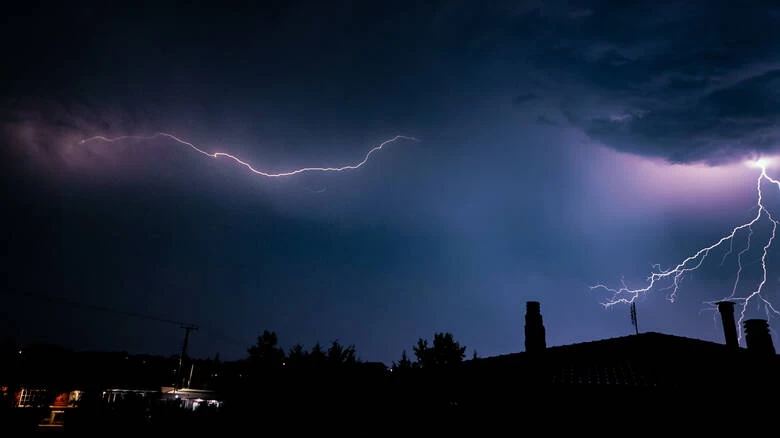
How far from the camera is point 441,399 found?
13.8 m

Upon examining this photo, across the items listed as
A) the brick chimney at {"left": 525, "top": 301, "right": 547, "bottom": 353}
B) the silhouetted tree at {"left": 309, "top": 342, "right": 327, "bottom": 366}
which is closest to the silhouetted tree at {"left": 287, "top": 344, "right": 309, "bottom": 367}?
the silhouetted tree at {"left": 309, "top": 342, "right": 327, "bottom": 366}

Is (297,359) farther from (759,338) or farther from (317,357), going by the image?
(759,338)

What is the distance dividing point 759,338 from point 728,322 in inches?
111

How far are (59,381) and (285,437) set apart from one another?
94.5 ft

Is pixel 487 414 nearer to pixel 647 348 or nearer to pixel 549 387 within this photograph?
pixel 549 387

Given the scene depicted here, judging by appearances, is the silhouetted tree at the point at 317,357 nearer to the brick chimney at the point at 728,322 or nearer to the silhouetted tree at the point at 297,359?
the silhouetted tree at the point at 297,359

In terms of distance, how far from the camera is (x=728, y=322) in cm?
1484

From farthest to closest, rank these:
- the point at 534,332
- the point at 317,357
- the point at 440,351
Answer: the point at 440,351, the point at 534,332, the point at 317,357

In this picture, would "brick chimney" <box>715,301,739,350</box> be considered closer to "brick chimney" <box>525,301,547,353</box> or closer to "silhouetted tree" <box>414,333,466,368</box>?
"brick chimney" <box>525,301,547,353</box>

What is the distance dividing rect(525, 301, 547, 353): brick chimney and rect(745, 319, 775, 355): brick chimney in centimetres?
572

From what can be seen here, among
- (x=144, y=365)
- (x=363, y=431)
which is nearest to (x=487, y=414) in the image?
(x=363, y=431)

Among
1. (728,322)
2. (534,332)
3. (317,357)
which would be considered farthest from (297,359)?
(728,322)

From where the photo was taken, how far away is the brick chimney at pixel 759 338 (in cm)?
1218

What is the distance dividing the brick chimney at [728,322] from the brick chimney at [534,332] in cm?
575
